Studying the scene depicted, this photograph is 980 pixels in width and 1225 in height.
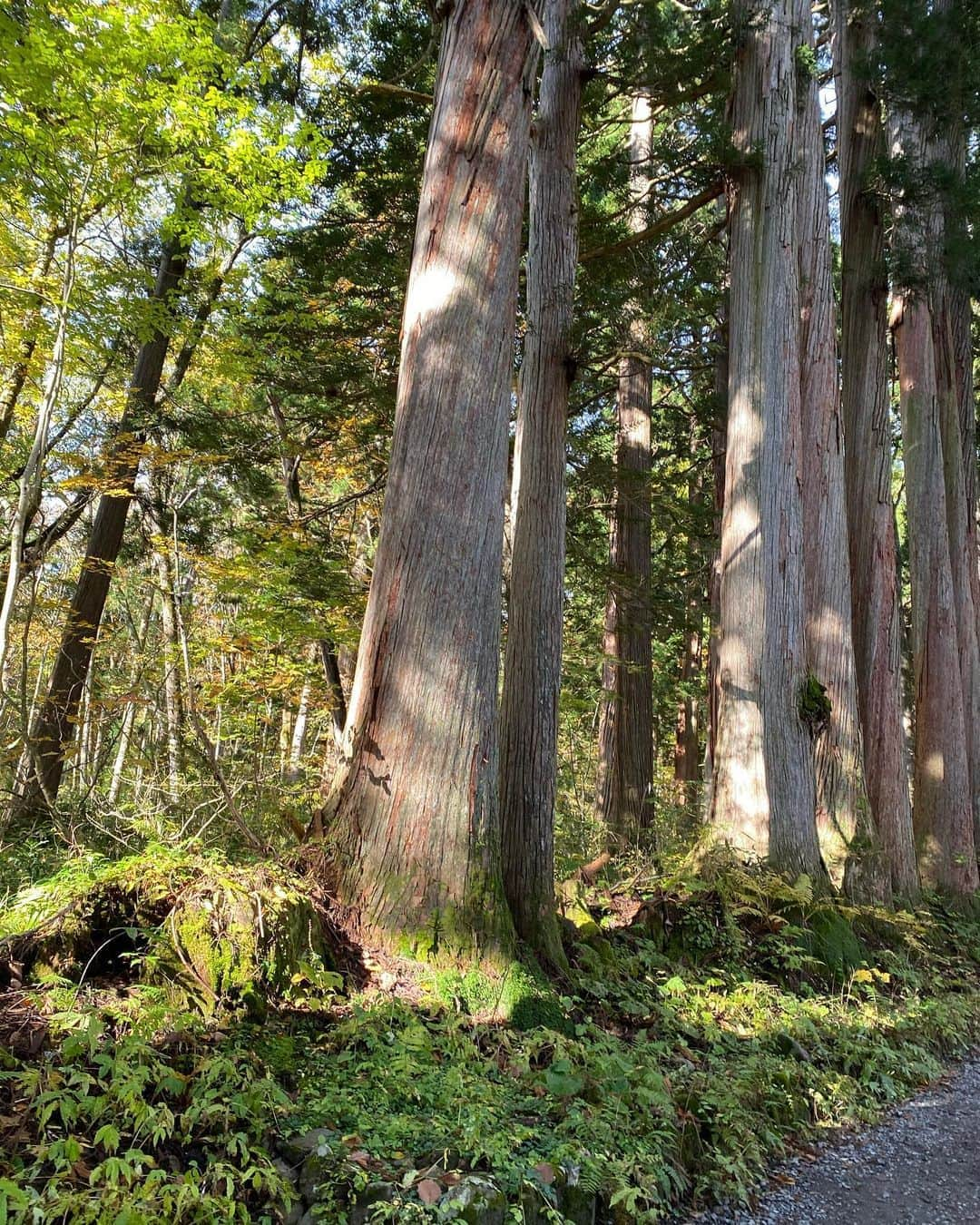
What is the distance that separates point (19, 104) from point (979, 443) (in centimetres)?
1654

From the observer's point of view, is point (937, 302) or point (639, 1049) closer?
point (639, 1049)

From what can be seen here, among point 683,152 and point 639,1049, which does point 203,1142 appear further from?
point 683,152

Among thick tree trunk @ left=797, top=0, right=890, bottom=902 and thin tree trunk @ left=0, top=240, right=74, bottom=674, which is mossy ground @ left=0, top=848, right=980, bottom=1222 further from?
thick tree trunk @ left=797, top=0, right=890, bottom=902

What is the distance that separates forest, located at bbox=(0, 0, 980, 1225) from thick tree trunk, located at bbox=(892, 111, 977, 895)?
69 millimetres

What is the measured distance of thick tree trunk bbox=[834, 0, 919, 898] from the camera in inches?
326

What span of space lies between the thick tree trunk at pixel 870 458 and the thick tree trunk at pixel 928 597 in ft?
1.73

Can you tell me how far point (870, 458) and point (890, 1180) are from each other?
297 inches

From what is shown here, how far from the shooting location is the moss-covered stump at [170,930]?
3.06 m

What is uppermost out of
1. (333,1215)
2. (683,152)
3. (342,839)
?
Result: (683,152)

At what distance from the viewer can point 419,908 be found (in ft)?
12.8

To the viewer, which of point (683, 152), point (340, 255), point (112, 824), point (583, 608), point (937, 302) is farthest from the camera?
point (583, 608)

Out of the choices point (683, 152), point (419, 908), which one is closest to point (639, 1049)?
point (419, 908)

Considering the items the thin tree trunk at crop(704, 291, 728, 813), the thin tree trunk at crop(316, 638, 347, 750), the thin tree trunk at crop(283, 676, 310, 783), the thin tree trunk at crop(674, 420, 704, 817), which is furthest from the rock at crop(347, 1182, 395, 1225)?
the thin tree trunk at crop(674, 420, 704, 817)

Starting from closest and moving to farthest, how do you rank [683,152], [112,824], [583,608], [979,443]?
1. [112,824]
2. [683,152]
3. [583,608]
4. [979,443]
